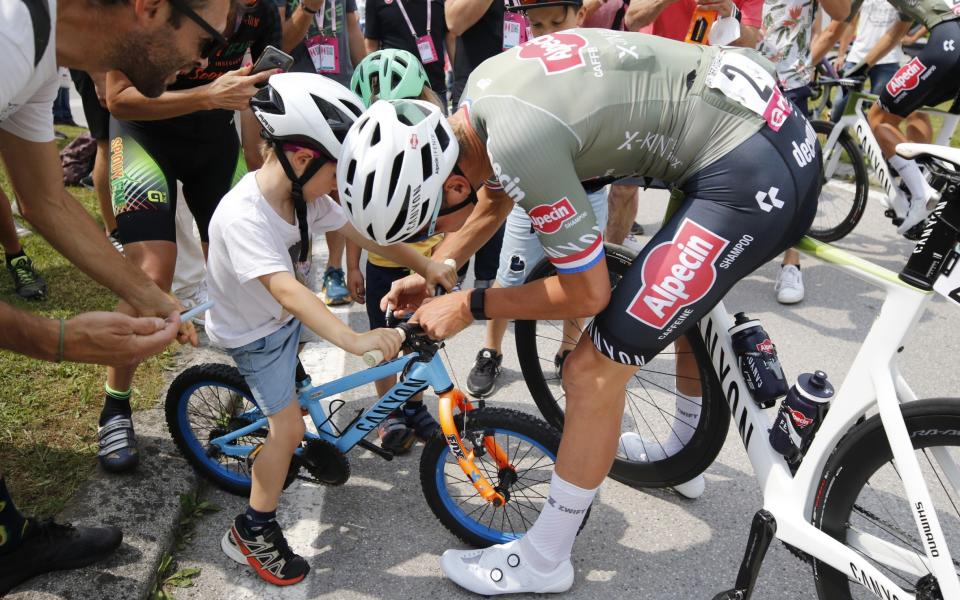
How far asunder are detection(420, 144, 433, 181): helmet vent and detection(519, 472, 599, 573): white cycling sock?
112cm

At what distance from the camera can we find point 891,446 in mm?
1935

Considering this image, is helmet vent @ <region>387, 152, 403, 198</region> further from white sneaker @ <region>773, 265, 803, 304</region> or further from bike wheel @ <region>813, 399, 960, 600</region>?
white sneaker @ <region>773, 265, 803, 304</region>

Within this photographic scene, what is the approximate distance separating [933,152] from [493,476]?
5.95 ft

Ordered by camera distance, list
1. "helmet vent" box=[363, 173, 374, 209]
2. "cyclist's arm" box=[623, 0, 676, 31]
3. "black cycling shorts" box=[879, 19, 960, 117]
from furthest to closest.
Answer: "black cycling shorts" box=[879, 19, 960, 117]
"cyclist's arm" box=[623, 0, 676, 31]
"helmet vent" box=[363, 173, 374, 209]

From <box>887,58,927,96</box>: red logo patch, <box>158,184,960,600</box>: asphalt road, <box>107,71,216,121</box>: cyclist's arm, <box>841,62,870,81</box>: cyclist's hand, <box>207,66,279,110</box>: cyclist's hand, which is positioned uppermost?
<box>887,58,927,96</box>: red logo patch

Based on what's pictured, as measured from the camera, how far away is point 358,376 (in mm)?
2637

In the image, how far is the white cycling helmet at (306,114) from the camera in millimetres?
2174

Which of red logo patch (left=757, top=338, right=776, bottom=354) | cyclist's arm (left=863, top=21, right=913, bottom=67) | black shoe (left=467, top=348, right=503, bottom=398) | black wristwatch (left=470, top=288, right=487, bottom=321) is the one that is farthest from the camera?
cyclist's arm (left=863, top=21, right=913, bottom=67)

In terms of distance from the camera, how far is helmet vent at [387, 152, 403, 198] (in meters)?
1.98

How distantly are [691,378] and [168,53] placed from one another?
2.21 metres

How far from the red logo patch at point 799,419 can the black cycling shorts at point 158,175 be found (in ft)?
8.39

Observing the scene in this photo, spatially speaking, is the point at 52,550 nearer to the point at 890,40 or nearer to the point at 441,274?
the point at 441,274

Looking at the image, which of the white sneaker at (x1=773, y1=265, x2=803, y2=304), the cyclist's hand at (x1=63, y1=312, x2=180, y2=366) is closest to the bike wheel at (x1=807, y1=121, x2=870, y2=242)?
the white sneaker at (x1=773, y1=265, x2=803, y2=304)

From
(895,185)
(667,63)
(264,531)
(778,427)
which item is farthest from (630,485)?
(895,185)
